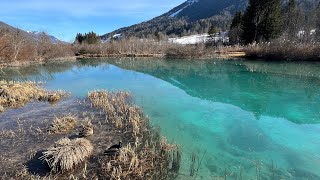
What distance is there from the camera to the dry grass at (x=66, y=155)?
7.06 meters

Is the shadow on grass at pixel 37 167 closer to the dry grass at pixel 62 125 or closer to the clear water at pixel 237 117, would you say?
the dry grass at pixel 62 125

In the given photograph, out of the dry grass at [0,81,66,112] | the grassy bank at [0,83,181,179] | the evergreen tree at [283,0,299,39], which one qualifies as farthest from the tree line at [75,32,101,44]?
the grassy bank at [0,83,181,179]

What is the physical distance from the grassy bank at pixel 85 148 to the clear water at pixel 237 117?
79 cm

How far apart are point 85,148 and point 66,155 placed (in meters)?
0.65

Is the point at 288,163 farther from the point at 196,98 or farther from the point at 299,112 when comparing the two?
the point at 196,98

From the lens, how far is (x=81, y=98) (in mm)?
15453

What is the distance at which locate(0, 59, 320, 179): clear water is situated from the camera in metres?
7.98

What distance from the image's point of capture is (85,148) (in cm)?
776

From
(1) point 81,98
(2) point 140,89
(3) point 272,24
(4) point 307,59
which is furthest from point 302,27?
(1) point 81,98

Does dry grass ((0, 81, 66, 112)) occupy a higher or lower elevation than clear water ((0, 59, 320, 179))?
higher

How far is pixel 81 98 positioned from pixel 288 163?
34.0 ft

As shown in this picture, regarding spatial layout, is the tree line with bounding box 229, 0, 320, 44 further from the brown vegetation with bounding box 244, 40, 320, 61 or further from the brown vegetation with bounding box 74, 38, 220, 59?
the brown vegetation with bounding box 74, 38, 220, 59

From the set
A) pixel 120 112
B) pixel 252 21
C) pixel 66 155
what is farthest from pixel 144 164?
pixel 252 21

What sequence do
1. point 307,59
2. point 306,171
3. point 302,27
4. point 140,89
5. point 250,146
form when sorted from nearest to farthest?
point 306,171, point 250,146, point 140,89, point 307,59, point 302,27
